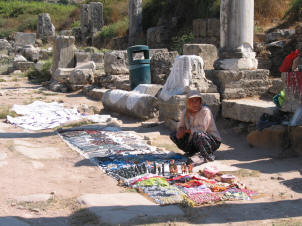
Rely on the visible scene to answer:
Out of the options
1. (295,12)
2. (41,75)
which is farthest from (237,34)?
(41,75)

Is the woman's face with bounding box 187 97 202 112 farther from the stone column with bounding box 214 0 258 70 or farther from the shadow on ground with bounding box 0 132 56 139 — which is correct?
the shadow on ground with bounding box 0 132 56 139

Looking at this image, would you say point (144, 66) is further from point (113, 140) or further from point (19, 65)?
point (19, 65)

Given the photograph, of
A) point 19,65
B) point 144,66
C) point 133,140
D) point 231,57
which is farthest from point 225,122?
point 19,65

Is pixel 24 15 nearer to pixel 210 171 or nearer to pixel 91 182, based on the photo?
pixel 91 182

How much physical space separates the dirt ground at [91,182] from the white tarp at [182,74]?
28.3 inches

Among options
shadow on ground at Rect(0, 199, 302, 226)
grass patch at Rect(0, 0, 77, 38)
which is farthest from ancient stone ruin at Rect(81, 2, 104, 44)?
shadow on ground at Rect(0, 199, 302, 226)

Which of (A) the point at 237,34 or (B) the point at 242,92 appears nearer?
(B) the point at 242,92

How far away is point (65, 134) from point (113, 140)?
996mm

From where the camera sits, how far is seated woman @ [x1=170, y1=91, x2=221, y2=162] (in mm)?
5535

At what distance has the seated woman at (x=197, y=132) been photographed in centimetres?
554

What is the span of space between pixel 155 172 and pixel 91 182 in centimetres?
77

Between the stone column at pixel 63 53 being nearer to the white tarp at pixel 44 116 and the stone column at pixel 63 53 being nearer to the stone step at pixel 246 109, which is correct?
the white tarp at pixel 44 116

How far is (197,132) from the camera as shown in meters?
5.53

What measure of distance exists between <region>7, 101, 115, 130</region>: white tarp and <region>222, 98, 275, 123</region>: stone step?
250 cm
